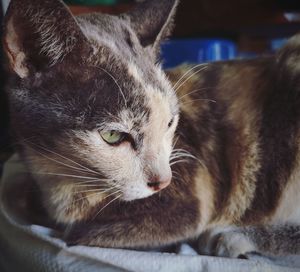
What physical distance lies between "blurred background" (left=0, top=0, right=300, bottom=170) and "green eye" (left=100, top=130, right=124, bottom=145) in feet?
3.80

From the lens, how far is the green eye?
32.2 inches

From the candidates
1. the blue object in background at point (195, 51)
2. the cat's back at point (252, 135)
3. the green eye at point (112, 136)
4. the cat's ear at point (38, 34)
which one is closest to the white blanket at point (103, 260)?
the cat's back at point (252, 135)

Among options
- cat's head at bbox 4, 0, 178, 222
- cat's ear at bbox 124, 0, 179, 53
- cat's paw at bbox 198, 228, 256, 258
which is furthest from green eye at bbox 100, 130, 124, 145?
cat's paw at bbox 198, 228, 256, 258

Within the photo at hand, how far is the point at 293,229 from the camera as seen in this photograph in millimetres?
1003

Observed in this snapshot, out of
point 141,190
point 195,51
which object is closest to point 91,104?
point 141,190

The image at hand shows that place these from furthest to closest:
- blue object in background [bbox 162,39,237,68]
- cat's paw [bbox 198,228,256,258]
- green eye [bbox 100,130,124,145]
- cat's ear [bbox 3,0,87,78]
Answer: blue object in background [bbox 162,39,237,68] < cat's paw [bbox 198,228,256,258] < green eye [bbox 100,130,124,145] < cat's ear [bbox 3,0,87,78]

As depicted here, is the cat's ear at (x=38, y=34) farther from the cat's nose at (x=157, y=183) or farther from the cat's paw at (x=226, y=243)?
the cat's paw at (x=226, y=243)

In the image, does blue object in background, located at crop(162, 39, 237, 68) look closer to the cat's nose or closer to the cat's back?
the cat's back

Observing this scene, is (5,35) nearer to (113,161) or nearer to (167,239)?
(113,161)

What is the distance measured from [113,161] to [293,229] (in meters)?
0.50

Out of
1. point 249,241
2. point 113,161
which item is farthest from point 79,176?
point 249,241

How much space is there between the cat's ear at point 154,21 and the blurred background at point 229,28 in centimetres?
90

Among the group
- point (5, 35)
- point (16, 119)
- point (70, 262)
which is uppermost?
point (5, 35)

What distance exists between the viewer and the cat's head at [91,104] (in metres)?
0.78
